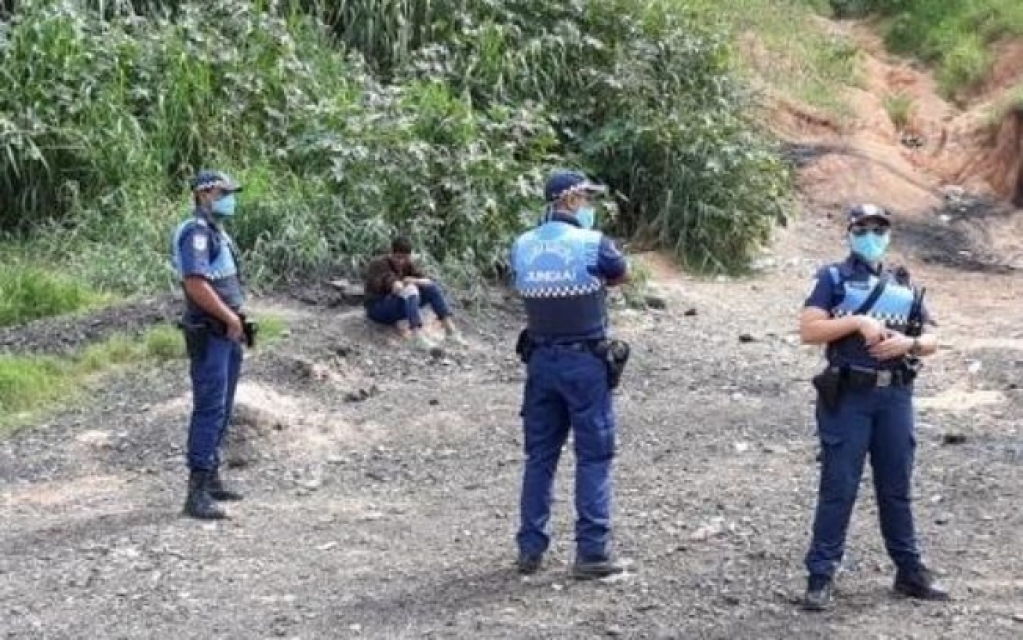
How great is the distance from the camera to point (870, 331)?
5.56m

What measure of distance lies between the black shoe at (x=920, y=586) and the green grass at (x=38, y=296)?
6638 millimetres

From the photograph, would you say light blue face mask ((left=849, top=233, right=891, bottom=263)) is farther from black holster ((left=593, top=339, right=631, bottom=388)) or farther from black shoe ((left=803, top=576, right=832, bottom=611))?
black shoe ((left=803, top=576, right=832, bottom=611))

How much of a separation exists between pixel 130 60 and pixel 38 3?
101cm

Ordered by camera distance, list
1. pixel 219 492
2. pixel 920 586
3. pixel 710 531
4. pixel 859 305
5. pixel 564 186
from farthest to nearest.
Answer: pixel 219 492 < pixel 710 531 < pixel 564 186 < pixel 920 586 < pixel 859 305

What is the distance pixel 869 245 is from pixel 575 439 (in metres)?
1.35

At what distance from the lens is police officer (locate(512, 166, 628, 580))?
20.3 feet

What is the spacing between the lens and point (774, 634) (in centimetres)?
571

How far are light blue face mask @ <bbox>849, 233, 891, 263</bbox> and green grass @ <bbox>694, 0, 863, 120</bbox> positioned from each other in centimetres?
1397

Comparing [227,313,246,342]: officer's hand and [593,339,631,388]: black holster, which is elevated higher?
[593,339,631,388]: black holster

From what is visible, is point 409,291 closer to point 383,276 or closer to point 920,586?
point 383,276

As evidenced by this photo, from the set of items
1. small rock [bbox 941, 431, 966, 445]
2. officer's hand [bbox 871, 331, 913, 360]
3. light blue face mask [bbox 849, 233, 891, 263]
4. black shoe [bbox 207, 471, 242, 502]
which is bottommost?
black shoe [bbox 207, 471, 242, 502]

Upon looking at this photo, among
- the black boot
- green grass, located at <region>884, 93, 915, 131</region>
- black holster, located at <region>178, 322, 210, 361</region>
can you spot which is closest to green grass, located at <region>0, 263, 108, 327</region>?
the black boot

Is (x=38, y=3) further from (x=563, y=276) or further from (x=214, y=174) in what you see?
(x=563, y=276)

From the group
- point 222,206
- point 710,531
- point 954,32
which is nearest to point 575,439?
point 710,531
